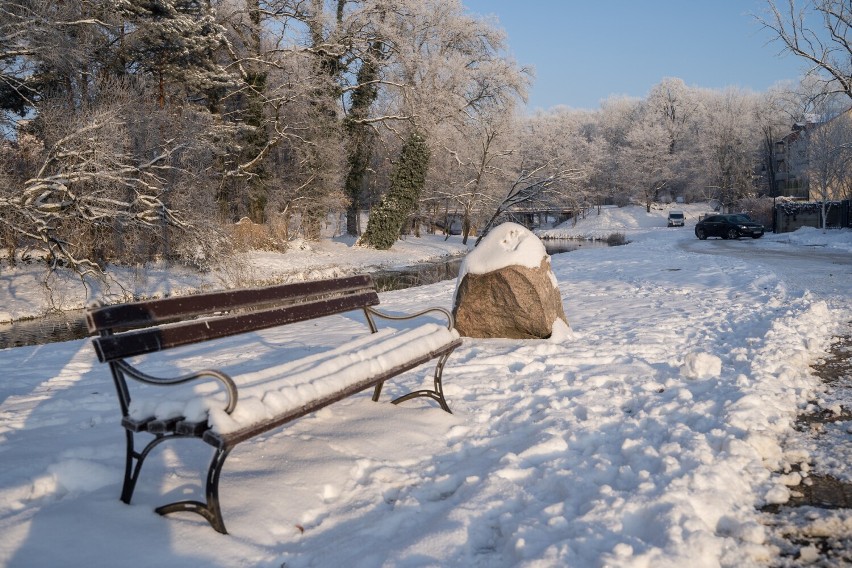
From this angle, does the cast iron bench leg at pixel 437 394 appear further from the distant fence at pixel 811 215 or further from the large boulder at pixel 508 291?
the distant fence at pixel 811 215

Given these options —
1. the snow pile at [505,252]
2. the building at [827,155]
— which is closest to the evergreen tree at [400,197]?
the building at [827,155]

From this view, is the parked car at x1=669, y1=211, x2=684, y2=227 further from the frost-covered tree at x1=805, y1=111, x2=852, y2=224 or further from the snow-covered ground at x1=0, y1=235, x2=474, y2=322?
the snow-covered ground at x1=0, y1=235, x2=474, y2=322

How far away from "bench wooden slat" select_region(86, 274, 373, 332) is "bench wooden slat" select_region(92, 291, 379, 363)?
105 millimetres

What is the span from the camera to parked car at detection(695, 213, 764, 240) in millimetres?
32094

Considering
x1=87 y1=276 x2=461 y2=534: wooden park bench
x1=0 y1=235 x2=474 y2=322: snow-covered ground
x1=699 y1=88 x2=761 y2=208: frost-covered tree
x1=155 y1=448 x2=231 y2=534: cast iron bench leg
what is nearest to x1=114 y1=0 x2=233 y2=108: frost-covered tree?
x1=0 y1=235 x2=474 y2=322: snow-covered ground

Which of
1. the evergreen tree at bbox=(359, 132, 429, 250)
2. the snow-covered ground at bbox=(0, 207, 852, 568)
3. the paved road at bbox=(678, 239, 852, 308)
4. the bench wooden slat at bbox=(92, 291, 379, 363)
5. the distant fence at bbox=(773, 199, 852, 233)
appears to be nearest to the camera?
the snow-covered ground at bbox=(0, 207, 852, 568)


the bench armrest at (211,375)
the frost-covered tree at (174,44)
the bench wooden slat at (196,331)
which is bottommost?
the bench armrest at (211,375)

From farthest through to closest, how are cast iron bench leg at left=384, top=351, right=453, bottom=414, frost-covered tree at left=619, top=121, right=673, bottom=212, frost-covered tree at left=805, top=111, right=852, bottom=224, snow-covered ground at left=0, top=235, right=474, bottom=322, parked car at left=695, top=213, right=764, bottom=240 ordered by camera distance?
frost-covered tree at left=619, top=121, right=673, bottom=212 → frost-covered tree at left=805, top=111, right=852, bottom=224 → parked car at left=695, top=213, right=764, bottom=240 → snow-covered ground at left=0, top=235, right=474, bottom=322 → cast iron bench leg at left=384, top=351, right=453, bottom=414

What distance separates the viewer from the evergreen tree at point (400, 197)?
98.6ft

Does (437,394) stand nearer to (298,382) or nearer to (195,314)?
(298,382)

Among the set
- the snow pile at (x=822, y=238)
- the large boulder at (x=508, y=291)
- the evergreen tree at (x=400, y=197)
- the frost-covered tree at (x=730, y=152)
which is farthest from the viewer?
the frost-covered tree at (x=730, y=152)

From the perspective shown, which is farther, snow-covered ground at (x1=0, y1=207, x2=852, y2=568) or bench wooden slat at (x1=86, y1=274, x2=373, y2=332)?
bench wooden slat at (x1=86, y1=274, x2=373, y2=332)

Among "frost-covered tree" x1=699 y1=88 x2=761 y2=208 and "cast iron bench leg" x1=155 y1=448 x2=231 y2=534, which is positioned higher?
"frost-covered tree" x1=699 y1=88 x2=761 y2=208

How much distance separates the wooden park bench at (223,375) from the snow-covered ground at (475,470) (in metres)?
0.27
